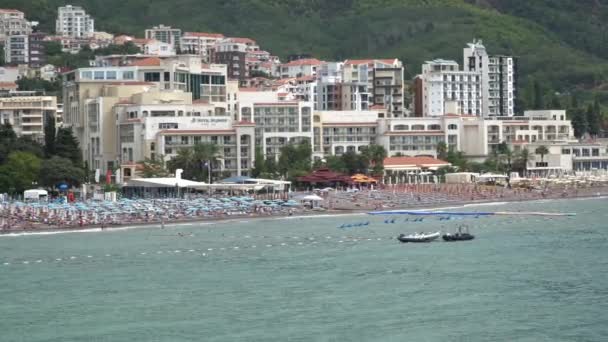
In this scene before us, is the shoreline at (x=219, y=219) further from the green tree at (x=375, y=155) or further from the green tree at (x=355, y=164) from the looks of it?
the green tree at (x=355, y=164)

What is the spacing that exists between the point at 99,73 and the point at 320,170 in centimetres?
2431

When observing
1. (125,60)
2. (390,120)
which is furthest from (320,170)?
(125,60)

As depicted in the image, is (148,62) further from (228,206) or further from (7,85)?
(228,206)

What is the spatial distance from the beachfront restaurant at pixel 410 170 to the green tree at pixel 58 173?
991 inches

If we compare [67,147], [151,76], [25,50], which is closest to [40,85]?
[25,50]

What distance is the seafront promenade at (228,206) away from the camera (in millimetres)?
93125

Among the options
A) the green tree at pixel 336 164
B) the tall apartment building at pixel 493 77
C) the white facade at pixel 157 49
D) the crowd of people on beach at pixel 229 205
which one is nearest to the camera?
the crowd of people on beach at pixel 229 205

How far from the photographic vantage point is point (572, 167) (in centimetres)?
14088

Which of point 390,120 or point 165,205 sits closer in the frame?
point 165,205

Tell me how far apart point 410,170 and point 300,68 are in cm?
5228

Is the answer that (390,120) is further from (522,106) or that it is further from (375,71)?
(522,106)

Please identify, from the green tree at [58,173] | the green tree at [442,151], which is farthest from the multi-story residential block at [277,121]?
the green tree at [58,173]

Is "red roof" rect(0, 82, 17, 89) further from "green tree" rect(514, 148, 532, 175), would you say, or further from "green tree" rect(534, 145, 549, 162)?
"green tree" rect(534, 145, 549, 162)

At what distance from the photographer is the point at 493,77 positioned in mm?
155125
